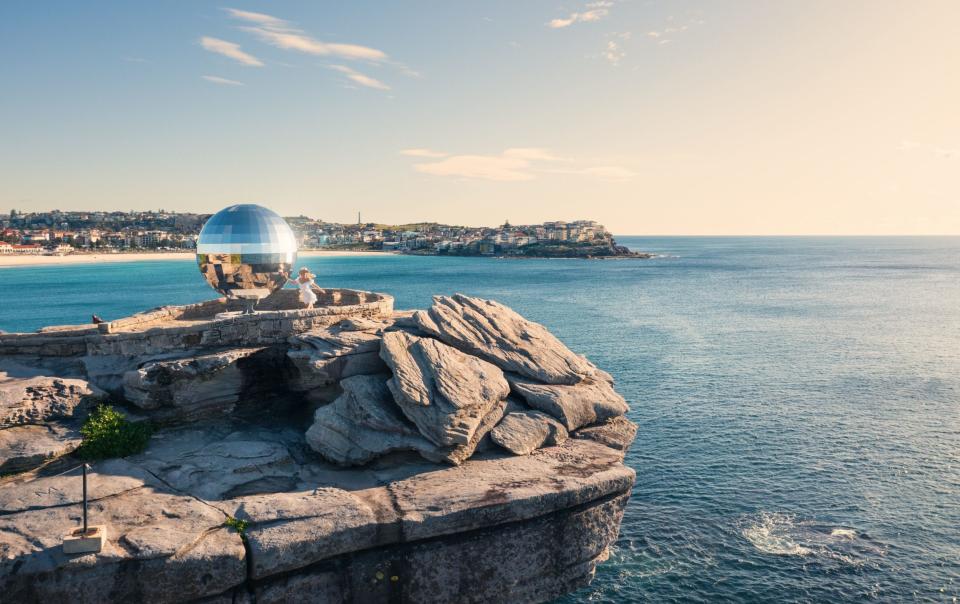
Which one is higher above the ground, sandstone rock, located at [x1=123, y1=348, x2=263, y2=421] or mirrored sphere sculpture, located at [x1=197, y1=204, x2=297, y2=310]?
mirrored sphere sculpture, located at [x1=197, y1=204, x2=297, y2=310]

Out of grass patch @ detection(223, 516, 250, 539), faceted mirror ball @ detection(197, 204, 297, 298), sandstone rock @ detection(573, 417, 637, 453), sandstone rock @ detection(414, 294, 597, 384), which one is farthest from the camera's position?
faceted mirror ball @ detection(197, 204, 297, 298)

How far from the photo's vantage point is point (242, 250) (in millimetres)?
23531

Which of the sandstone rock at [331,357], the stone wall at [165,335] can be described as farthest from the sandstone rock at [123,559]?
the stone wall at [165,335]

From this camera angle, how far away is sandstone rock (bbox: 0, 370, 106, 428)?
1725cm

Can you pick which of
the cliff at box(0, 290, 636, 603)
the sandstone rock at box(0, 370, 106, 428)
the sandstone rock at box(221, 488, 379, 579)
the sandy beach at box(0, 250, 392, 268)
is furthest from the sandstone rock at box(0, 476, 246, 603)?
the sandy beach at box(0, 250, 392, 268)

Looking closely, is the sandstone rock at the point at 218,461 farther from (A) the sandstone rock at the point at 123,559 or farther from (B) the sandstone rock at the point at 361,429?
(A) the sandstone rock at the point at 123,559

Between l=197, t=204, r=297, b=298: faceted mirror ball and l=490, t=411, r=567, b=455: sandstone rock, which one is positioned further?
l=197, t=204, r=297, b=298: faceted mirror ball

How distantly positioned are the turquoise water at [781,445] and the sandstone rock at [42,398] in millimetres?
16882

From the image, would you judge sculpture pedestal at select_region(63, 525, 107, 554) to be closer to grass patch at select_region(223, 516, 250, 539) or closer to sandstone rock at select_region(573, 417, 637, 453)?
grass patch at select_region(223, 516, 250, 539)

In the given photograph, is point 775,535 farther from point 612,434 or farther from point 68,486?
point 68,486

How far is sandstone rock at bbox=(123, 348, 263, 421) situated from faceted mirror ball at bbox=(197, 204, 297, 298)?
15.2 ft

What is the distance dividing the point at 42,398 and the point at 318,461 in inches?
335

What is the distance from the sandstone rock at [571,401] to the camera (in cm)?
1977

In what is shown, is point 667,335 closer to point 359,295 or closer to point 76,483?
point 359,295
